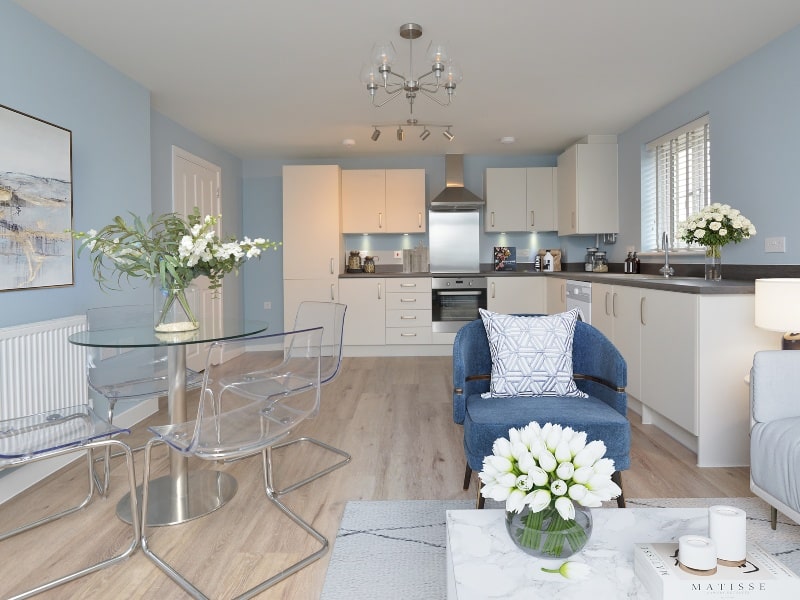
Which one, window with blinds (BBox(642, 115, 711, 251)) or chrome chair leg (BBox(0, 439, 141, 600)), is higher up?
window with blinds (BBox(642, 115, 711, 251))

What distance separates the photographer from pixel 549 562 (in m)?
1.24

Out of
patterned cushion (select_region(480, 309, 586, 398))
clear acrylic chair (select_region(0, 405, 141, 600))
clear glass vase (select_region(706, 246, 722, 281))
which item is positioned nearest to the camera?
clear acrylic chair (select_region(0, 405, 141, 600))

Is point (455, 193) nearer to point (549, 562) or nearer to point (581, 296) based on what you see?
point (581, 296)

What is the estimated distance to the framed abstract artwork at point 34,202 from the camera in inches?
103

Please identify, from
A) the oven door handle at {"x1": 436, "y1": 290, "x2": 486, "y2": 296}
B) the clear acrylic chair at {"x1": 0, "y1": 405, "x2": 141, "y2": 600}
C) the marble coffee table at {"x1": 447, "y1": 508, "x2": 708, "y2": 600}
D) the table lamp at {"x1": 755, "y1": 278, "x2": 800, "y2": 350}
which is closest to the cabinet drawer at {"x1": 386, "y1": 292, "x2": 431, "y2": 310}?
the oven door handle at {"x1": 436, "y1": 290, "x2": 486, "y2": 296}

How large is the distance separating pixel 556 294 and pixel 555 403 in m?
3.26

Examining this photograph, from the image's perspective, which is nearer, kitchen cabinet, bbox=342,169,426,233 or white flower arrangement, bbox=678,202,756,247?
white flower arrangement, bbox=678,202,756,247

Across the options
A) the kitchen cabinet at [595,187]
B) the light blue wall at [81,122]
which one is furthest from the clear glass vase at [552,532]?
the kitchen cabinet at [595,187]

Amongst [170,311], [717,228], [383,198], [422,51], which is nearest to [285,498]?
[170,311]

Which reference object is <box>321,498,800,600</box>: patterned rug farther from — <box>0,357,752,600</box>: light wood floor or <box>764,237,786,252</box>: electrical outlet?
<box>764,237,786,252</box>: electrical outlet

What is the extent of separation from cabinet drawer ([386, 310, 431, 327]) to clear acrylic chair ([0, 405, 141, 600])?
4161mm

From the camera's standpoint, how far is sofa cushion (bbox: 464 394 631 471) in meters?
2.03

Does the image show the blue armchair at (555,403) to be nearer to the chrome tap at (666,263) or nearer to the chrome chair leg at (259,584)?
the chrome chair leg at (259,584)

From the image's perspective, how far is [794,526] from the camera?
6.89 ft
